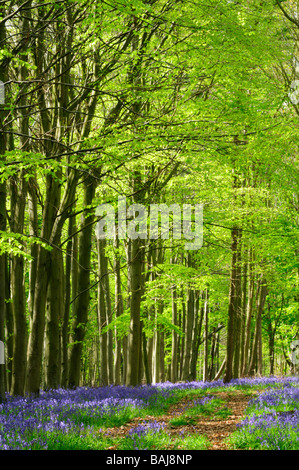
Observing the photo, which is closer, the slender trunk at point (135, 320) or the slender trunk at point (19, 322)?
the slender trunk at point (19, 322)

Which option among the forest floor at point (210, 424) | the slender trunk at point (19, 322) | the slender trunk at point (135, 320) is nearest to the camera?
the forest floor at point (210, 424)

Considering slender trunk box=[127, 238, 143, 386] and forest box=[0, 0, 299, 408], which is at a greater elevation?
forest box=[0, 0, 299, 408]

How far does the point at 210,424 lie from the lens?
808 centimetres

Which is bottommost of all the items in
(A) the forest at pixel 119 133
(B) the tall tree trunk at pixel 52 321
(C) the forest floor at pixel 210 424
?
(C) the forest floor at pixel 210 424

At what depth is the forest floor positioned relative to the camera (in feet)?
22.4

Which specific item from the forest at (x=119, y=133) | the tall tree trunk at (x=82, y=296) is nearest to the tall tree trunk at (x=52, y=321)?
the forest at (x=119, y=133)

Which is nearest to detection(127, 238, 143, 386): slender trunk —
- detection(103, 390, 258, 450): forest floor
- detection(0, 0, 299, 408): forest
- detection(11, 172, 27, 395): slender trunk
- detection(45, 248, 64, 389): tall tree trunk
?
detection(0, 0, 299, 408): forest

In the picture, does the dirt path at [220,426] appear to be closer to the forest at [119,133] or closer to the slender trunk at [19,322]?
the forest at [119,133]

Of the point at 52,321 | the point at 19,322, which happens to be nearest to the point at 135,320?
the point at 52,321

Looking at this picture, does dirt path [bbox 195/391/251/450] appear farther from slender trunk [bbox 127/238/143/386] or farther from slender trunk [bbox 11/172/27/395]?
slender trunk [bbox 11/172/27/395]

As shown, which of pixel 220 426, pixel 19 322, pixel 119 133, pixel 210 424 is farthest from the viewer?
pixel 19 322

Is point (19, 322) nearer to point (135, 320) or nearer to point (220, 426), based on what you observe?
point (135, 320)

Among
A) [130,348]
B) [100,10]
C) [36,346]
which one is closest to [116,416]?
[36,346]

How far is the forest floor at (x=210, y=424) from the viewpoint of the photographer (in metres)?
6.81
